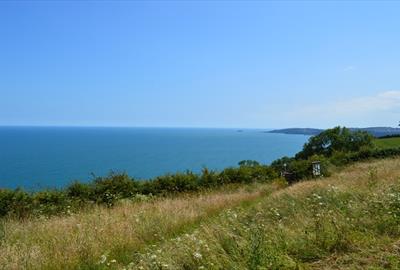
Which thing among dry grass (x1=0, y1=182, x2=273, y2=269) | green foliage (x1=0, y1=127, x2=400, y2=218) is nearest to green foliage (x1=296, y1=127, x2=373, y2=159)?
green foliage (x1=0, y1=127, x2=400, y2=218)

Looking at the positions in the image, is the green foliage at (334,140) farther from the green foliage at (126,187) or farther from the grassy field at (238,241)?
the grassy field at (238,241)

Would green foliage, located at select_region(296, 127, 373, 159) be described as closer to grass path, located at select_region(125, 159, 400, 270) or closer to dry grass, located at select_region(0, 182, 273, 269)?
dry grass, located at select_region(0, 182, 273, 269)

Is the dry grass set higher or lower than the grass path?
lower

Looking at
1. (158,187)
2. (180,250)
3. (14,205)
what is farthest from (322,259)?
(158,187)

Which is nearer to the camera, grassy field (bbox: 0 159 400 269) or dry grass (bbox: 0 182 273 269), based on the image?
grassy field (bbox: 0 159 400 269)

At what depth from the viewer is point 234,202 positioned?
11.1 m

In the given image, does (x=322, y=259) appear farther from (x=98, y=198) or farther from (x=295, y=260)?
(x=98, y=198)

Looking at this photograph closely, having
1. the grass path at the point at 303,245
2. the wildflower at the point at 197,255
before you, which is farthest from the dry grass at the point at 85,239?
the wildflower at the point at 197,255

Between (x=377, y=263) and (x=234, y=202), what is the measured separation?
7.53 meters

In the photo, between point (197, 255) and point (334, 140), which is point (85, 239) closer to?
point (197, 255)


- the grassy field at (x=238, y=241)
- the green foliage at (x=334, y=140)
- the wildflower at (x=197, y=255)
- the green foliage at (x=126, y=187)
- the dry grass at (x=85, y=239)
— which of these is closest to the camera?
the wildflower at (x=197, y=255)

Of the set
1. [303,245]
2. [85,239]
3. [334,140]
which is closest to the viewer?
[303,245]

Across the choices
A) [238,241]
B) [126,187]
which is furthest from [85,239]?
[126,187]

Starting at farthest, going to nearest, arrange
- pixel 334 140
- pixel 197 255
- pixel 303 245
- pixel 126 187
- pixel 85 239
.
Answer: pixel 334 140 < pixel 126 187 < pixel 85 239 < pixel 303 245 < pixel 197 255
